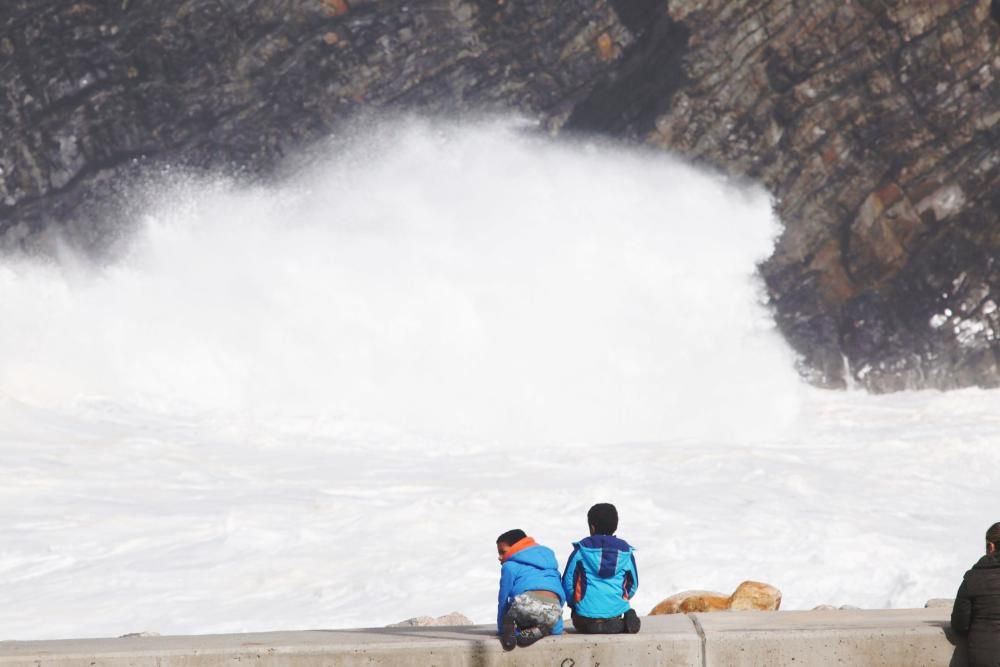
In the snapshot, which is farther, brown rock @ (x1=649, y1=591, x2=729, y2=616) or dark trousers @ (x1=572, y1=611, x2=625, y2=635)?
brown rock @ (x1=649, y1=591, x2=729, y2=616)

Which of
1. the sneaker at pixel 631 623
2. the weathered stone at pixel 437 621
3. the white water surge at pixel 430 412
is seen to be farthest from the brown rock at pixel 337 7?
the sneaker at pixel 631 623

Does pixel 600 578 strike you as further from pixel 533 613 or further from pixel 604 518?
pixel 533 613

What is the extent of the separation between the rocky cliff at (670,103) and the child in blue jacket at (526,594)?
2282 cm

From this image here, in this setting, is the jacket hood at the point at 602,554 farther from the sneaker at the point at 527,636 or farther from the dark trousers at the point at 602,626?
the sneaker at the point at 527,636

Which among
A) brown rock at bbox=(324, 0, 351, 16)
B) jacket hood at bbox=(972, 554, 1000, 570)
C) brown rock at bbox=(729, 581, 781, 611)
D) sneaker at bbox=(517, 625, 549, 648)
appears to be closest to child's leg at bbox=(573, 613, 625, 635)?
sneaker at bbox=(517, 625, 549, 648)

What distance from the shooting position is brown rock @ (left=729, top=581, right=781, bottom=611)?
30.1 feet

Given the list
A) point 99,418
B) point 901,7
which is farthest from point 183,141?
point 901,7

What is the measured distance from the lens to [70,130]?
3306cm

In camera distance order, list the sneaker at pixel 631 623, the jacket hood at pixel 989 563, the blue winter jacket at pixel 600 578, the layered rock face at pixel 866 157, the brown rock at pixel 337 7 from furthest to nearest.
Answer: the brown rock at pixel 337 7 < the layered rock face at pixel 866 157 < the blue winter jacket at pixel 600 578 < the sneaker at pixel 631 623 < the jacket hood at pixel 989 563

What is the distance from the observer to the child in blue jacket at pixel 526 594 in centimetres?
608

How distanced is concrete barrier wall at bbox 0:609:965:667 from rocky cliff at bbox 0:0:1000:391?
2237 centimetres

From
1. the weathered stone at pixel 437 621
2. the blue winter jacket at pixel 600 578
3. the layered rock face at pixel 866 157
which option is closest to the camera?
the blue winter jacket at pixel 600 578

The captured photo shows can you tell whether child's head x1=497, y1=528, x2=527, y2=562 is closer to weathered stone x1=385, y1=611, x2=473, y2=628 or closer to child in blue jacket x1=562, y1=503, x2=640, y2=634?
child in blue jacket x1=562, y1=503, x2=640, y2=634

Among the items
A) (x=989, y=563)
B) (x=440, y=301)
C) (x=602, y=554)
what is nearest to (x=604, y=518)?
(x=602, y=554)
